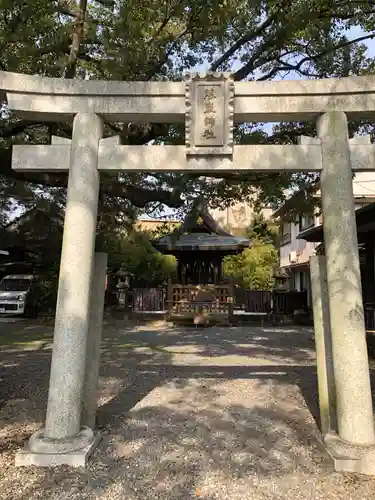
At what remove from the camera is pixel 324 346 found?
4586 mm

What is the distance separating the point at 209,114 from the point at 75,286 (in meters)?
2.42

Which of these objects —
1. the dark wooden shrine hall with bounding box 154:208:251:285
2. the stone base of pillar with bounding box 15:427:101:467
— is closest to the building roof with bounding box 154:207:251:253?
the dark wooden shrine hall with bounding box 154:208:251:285

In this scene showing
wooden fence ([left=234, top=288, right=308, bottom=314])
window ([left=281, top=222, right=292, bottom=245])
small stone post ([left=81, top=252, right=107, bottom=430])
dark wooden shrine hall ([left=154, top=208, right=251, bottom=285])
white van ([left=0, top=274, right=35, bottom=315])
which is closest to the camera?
small stone post ([left=81, top=252, right=107, bottom=430])

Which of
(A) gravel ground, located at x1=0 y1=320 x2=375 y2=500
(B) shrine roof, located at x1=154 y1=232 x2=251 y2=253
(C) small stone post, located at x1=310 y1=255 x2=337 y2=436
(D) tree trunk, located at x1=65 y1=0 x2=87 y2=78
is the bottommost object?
(A) gravel ground, located at x1=0 y1=320 x2=375 y2=500

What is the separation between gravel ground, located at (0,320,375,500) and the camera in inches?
138

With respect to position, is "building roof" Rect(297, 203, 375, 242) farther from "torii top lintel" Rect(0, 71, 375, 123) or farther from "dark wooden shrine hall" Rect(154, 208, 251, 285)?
"torii top lintel" Rect(0, 71, 375, 123)

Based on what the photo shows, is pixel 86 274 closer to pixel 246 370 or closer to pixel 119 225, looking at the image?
pixel 246 370

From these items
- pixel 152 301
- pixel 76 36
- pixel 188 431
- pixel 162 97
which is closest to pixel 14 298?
pixel 152 301

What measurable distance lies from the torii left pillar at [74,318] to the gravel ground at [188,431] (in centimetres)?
21

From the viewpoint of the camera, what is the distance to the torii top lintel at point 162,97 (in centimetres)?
453

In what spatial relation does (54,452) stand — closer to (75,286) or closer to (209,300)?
(75,286)

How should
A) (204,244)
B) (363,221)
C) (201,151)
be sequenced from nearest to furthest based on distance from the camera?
1. (201,151)
2. (363,221)
3. (204,244)

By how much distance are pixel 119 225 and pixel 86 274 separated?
1911 centimetres

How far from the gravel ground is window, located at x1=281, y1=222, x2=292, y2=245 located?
736 inches
